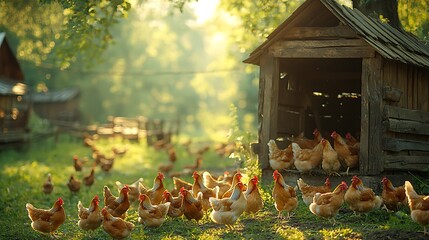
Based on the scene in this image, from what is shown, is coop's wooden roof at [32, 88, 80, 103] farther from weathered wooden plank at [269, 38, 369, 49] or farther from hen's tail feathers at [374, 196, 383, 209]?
hen's tail feathers at [374, 196, 383, 209]

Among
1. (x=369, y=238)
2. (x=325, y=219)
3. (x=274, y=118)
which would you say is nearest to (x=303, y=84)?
(x=274, y=118)

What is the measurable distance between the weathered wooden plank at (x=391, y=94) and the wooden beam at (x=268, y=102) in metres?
2.35

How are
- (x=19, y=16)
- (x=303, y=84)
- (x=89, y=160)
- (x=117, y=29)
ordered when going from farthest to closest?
(x=117, y=29) < (x=89, y=160) < (x=19, y=16) < (x=303, y=84)

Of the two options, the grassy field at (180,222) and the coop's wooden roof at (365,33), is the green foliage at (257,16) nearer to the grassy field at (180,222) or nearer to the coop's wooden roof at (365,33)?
the coop's wooden roof at (365,33)

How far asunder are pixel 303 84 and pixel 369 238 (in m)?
6.50

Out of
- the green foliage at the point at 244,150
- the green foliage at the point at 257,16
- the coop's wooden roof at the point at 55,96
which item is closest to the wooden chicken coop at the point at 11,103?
the green foliage at the point at 257,16

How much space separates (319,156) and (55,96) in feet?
133

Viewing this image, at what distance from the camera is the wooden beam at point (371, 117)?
37.5 ft

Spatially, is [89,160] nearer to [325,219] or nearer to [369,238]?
[325,219]

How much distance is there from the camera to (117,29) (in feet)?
191

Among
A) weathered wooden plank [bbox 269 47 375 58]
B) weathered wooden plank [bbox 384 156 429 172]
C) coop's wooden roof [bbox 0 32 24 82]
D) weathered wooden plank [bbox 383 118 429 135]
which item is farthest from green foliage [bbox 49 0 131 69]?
coop's wooden roof [bbox 0 32 24 82]

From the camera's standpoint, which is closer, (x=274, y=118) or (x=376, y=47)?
(x=376, y=47)

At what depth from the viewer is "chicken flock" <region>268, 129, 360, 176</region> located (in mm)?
11625

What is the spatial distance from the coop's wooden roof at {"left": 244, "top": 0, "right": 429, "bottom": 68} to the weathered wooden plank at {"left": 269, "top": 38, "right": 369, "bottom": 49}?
0.16 meters
